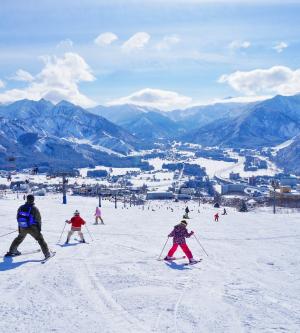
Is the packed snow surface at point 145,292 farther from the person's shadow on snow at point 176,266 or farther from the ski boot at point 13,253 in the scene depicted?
the ski boot at point 13,253

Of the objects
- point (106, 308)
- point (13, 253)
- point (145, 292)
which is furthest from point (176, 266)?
point (13, 253)

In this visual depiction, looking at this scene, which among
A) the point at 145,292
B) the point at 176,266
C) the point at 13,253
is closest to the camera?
the point at 145,292

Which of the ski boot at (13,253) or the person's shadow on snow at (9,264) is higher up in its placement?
the ski boot at (13,253)

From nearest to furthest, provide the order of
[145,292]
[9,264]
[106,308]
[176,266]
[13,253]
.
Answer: [106,308] < [145,292] < [9,264] < [176,266] < [13,253]

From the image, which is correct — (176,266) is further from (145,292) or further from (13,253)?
(13,253)

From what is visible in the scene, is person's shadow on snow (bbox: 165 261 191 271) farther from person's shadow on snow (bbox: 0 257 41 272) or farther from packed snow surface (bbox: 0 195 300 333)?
person's shadow on snow (bbox: 0 257 41 272)

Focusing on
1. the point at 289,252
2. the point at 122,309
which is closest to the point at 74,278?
the point at 122,309

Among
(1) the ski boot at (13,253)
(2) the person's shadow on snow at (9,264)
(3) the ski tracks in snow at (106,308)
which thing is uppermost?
(1) the ski boot at (13,253)

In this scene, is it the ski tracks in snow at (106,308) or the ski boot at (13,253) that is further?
the ski boot at (13,253)

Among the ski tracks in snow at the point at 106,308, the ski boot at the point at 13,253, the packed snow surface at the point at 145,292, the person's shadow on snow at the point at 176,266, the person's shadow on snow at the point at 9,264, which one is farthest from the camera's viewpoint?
the ski boot at the point at 13,253

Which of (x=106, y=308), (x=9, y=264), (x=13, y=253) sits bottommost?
(x=106, y=308)

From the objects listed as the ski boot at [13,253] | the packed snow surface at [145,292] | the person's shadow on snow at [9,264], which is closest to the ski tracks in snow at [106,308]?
the packed snow surface at [145,292]

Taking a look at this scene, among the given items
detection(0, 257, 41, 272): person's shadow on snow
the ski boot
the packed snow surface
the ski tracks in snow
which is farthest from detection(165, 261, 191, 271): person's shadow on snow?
the ski boot

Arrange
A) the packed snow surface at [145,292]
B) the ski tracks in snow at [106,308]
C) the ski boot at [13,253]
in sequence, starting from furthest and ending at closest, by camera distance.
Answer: the ski boot at [13,253] < the packed snow surface at [145,292] < the ski tracks in snow at [106,308]
